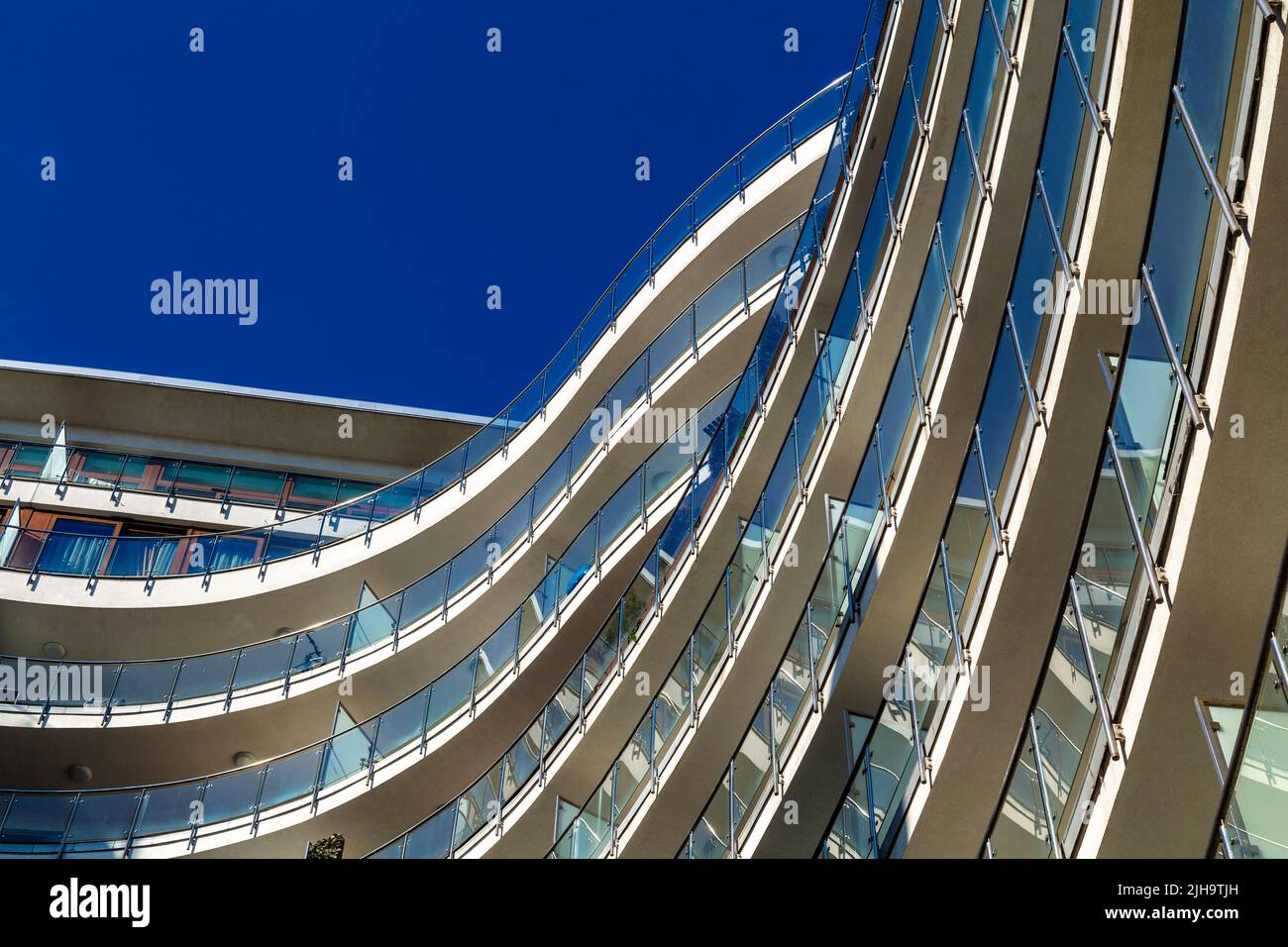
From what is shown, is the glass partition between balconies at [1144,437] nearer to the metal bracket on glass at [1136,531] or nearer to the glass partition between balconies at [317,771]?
the metal bracket on glass at [1136,531]

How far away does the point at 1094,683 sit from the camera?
17.8 ft

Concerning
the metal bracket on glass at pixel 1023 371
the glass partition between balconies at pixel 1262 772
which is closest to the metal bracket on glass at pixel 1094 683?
the glass partition between balconies at pixel 1262 772

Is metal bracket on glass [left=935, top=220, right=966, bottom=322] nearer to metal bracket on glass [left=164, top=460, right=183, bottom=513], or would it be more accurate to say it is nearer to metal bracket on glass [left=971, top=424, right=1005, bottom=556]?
metal bracket on glass [left=971, top=424, right=1005, bottom=556]

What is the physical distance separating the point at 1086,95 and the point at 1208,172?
2.01m

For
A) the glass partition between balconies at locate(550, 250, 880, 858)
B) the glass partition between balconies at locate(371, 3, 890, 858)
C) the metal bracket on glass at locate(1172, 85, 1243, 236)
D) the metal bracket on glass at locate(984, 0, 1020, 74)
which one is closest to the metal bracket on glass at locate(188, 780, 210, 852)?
the glass partition between balconies at locate(371, 3, 890, 858)

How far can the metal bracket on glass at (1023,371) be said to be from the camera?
20.8ft

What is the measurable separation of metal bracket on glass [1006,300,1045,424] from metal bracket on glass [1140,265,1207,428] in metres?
1.17

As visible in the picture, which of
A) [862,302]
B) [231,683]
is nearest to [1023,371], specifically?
[862,302]

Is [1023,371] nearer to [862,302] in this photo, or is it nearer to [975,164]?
[975,164]

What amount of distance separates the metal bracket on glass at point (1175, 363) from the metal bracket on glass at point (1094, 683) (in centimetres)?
140

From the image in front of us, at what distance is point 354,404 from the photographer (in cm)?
2433

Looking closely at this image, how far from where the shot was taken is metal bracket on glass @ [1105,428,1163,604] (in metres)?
4.86

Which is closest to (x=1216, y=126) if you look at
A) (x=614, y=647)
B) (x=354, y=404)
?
(x=614, y=647)

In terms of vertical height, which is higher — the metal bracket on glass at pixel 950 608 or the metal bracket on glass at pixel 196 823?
the metal bracket on glass at pixel 950 608
